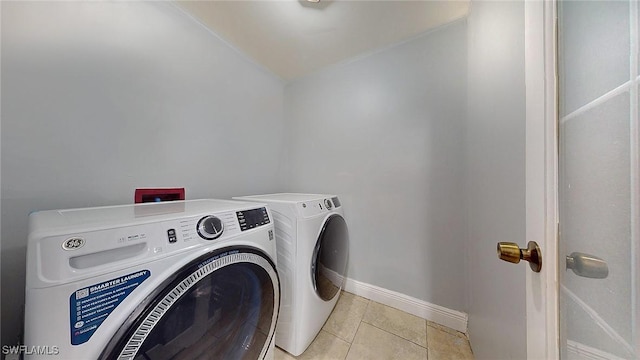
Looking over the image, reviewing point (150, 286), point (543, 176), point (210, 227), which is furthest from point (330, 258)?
point (543, 176)

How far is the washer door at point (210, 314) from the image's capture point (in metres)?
0.43

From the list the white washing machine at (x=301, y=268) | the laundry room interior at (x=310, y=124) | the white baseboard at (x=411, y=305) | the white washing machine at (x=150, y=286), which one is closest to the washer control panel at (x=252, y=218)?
the white washing machine at (x=150, y=286)

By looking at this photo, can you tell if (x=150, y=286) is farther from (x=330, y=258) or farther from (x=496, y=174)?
(x=496, y=174)

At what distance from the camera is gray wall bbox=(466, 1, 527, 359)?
0.54m

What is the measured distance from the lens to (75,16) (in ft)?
2.63

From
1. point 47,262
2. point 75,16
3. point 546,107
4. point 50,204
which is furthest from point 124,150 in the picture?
point 546,107

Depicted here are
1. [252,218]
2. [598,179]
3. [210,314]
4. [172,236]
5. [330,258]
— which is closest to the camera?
[598,179]

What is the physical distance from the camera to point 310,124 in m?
1.71

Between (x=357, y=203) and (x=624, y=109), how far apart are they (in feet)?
3.98

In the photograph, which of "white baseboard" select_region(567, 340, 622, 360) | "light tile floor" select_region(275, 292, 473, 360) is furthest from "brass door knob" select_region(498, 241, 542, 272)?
"light tile floor" select_region(275, 292, 473, 360)

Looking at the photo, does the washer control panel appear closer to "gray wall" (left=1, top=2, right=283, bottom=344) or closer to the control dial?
the control dial

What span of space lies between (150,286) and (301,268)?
22.7 inches

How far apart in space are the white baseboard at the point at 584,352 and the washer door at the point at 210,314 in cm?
78

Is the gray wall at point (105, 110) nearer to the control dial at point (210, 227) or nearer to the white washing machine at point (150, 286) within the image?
the white washing machine at point (150, 286)
